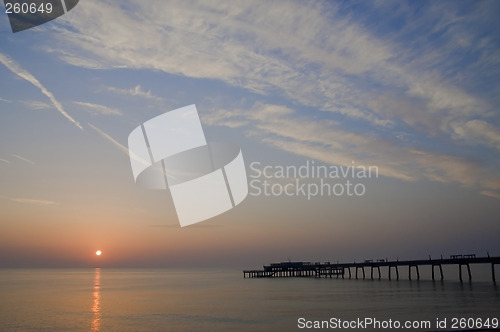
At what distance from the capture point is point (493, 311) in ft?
131

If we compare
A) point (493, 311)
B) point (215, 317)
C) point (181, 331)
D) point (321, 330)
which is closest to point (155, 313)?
point (215, 317)

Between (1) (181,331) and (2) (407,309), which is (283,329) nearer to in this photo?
(1) (181,331)

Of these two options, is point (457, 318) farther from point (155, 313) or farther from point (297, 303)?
point (155, 313)

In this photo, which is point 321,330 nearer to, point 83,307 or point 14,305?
point 83,307

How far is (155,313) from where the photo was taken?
47188 millimetres

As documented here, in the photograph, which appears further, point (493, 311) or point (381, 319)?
point (493, 311)

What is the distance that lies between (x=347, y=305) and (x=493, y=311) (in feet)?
48.0

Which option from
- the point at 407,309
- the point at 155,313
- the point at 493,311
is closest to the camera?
the point at 493,311

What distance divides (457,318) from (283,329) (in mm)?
15291

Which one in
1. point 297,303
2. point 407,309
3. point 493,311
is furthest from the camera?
point 297,303

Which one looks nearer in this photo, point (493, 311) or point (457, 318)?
point (457, 318)

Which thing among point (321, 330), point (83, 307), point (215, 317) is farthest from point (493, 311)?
point (83, 307)

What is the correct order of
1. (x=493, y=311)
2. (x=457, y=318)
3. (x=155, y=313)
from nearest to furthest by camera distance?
(x=457, y=318) < (x=493, y=311) < (x=155, y=313)

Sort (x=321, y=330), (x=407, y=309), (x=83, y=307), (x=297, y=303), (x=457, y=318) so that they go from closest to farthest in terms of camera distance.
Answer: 1. (x=321, y=330)
2. (x=457, y=318)
3. (x=407, y=309)
4. (x=297, y=303)
5. (x=83, y=307)
